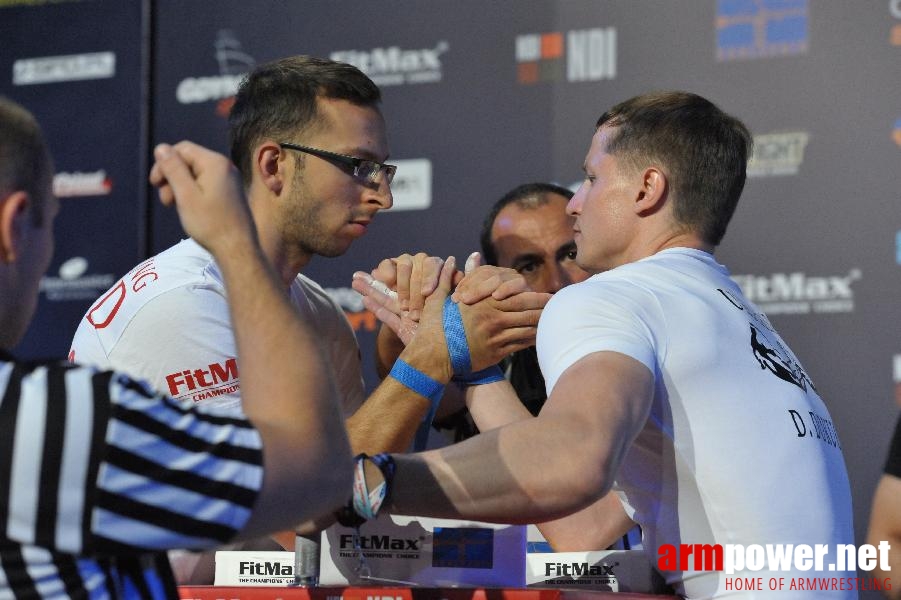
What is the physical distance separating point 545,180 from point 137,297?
1.73 m

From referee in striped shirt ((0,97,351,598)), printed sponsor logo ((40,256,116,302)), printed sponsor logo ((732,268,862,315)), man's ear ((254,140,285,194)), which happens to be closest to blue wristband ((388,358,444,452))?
man's ear ((254,140,285,194))

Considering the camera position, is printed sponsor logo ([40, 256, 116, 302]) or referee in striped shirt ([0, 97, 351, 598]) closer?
referee in striped shirt ([0, 97, 351, 598])

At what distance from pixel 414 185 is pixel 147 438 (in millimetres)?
2829

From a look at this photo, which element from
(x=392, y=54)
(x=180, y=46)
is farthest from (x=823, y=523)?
(x=180, y=46)

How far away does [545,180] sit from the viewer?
3529 mm

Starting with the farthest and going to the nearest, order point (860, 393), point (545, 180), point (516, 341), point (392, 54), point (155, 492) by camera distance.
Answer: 1. point (392, 54)
2. point (545, 180)
3. point (860, 393)
4. point (516, 341)
5. point (155, 492)

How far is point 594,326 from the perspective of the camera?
144cm

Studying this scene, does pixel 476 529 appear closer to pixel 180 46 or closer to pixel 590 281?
pixel 590 281

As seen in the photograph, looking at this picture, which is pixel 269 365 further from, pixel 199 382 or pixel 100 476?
pixel 199 382

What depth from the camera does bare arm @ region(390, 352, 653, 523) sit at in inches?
49.5

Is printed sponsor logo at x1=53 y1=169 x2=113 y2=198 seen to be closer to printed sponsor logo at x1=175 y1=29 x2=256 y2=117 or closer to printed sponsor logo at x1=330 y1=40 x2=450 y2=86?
printed sponsor logo at x1=175 y1=29 x2=256 y2=117

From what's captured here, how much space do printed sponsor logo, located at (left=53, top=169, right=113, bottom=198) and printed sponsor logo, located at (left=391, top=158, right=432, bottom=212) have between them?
43.4 inches

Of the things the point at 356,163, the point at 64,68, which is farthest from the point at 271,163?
the point at 64,68

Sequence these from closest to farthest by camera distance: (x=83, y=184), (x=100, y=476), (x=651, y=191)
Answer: (x=100, y=476) → (x=651, y=191) → (x=83, y=184)
